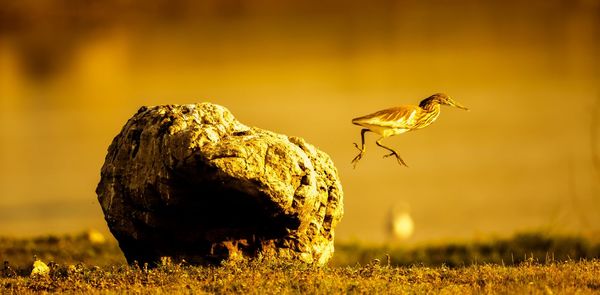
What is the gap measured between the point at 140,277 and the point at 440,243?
17.5 metres

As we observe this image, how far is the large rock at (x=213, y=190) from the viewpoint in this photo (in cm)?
1662

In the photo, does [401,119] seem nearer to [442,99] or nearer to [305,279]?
[442,99]

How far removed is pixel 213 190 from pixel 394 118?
11.0 feet

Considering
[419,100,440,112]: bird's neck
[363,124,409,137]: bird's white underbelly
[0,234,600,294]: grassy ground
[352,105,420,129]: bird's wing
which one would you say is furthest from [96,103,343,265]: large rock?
[419,100,440,112]: bird's neck

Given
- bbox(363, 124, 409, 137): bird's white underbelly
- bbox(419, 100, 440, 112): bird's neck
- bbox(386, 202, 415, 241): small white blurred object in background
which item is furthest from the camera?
bbox(386, 202, 415, 241): small white blurred object in background

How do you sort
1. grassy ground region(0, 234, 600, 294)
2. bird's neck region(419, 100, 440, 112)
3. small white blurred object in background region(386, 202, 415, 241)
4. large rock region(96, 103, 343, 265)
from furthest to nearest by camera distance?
small white blurred object in background region(386, 202, 415, 241)
bird's neck region(419, 100, 440, 112)
large rock region(96, 103, 343, 265)
grassy ground region(0, 234, 600, 294)

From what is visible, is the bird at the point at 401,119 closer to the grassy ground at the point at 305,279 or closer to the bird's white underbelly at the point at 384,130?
the bird's white underbelly at the point at 384,130

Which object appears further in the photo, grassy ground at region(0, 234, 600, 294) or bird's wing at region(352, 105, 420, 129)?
bird's wing at region(352, 105, 420, 129)

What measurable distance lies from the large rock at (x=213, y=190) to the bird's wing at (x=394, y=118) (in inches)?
68.2

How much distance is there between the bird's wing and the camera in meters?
16.2

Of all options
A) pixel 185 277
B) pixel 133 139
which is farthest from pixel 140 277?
pixel 133 139

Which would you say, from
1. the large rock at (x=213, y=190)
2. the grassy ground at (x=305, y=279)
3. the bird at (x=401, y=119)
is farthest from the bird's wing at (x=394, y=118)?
the grassy ground at (x=305, y=279)

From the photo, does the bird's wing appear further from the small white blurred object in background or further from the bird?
the small white blurred object in background

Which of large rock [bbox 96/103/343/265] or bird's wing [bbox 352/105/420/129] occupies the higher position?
bird's wing [bbox 352/105/420/129]
